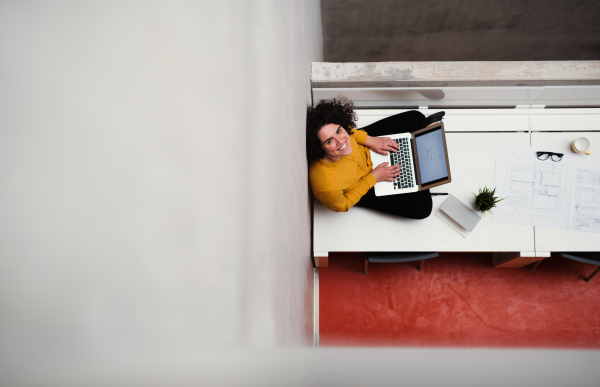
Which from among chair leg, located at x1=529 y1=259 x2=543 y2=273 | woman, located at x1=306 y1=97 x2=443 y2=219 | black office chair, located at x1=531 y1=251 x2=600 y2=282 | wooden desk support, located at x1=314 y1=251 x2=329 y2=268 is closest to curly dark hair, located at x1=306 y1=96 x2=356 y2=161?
woman, located at x1=306 y1=97 x2=443 y2=219

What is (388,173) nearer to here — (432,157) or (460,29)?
(432,157)

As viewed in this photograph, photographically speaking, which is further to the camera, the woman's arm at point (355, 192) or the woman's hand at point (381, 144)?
the woman's hand at point (381, 144)

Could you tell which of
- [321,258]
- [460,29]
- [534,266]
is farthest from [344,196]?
[460,29]

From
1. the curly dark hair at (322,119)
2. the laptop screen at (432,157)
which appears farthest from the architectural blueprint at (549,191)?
the curly dark hair at (322,119)

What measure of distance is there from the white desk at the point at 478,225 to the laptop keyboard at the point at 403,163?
0.22 m

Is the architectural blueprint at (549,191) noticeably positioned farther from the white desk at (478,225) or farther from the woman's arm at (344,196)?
the woman's arm at (344,196)

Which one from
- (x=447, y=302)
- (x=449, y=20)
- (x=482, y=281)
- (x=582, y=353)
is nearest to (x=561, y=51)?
(x=449, y=20)

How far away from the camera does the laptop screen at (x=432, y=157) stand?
2.08 meters

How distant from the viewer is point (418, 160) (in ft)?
7.20

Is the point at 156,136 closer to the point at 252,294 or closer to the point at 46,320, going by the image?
the point at 46,320

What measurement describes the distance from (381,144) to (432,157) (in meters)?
0.33

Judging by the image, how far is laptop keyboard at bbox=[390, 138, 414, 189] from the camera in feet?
7.23

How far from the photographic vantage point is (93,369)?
34 centimetres

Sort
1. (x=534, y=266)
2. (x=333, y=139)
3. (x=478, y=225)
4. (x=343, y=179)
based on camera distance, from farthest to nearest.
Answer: (x=534, y=266), (x=478, y=225), (x=343, y=179), (x=333, y=139)
